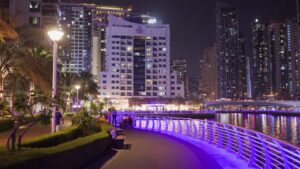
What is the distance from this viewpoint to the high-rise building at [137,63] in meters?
144

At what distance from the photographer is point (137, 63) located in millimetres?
151000

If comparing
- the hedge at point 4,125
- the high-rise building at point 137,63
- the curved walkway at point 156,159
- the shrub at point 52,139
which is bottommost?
the curved walkway at point 156,159

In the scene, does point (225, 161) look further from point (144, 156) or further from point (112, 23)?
point (112, 23)

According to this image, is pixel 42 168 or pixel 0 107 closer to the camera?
pixel 42 168

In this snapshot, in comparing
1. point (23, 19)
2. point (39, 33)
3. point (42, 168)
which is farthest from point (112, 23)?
point (42, 168)

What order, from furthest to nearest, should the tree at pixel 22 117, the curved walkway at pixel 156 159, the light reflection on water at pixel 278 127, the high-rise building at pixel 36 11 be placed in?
the high-rise building at pixel 36 11, the light reflection on water at pixel 278 127, the curved walkway at pixel 156 159, the tree at pixel 22 117

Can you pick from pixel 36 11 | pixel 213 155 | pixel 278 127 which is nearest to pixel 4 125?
pixel 213 155

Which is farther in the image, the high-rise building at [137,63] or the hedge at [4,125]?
the high-rise building at [137,63]

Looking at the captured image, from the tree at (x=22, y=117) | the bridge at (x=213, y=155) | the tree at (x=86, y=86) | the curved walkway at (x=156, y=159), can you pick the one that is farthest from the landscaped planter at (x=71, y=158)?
the tree at (x=86, y=86)

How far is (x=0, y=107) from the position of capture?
35.4 feet

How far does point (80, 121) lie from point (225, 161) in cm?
857

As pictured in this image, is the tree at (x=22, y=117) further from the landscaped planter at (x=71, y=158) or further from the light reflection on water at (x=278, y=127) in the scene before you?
the light reflection on water at (x=278, y=127)

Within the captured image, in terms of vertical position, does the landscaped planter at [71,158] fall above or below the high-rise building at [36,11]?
below

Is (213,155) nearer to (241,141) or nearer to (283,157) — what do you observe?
(241,141)
